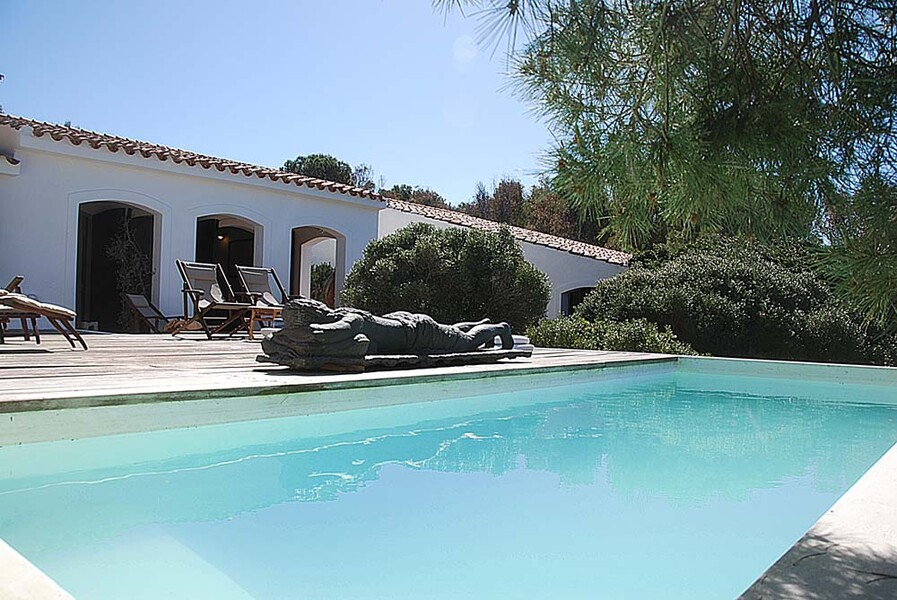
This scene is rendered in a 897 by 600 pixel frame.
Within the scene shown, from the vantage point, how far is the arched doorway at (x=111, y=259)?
42.5 ft

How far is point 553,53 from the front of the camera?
7.02 feet

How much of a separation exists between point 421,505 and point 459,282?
8.16 m

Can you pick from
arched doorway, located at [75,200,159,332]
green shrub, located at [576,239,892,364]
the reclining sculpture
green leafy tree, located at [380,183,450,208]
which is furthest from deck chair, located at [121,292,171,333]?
green leafy tree, located at [380,183,450,208]

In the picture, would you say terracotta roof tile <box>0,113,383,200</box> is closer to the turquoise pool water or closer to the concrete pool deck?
the concrete pool deck

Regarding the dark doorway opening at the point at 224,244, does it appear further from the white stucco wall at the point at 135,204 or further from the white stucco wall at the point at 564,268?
the white stucco wall at the point at 564,268

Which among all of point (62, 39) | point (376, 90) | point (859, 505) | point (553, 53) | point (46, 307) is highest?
point (62, 39)

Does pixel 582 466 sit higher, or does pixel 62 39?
pixel 62 39

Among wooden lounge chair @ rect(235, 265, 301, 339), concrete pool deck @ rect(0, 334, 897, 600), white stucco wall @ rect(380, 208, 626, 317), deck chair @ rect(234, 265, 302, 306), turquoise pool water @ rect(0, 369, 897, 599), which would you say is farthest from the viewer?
white stucco wall @ rect(380, 208, 626, 317)

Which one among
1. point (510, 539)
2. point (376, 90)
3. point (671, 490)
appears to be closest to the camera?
point (510, 539)

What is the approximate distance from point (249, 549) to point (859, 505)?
215cm

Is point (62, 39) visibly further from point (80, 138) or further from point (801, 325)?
point (801, 325)

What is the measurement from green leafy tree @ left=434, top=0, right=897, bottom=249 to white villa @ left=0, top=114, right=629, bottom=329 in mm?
9520

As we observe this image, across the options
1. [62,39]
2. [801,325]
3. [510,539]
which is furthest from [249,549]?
[801,325]

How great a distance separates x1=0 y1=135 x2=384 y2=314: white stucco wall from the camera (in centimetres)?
969
